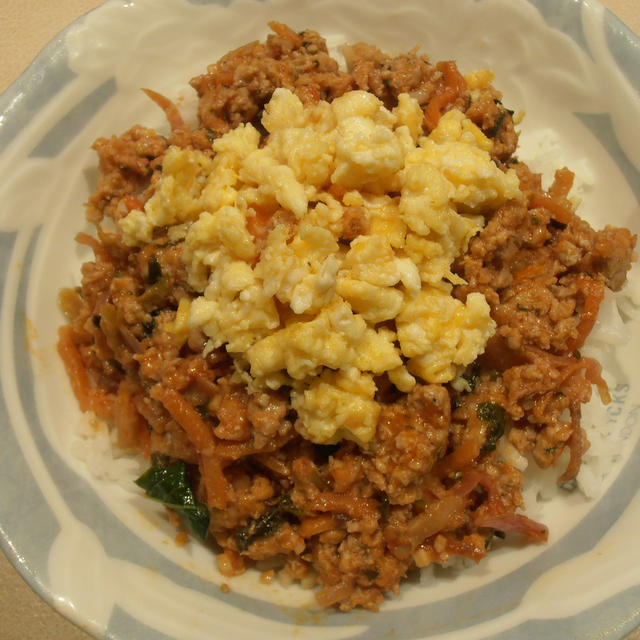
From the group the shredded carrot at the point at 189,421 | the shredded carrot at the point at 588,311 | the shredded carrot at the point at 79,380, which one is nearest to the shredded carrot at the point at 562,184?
the shredded carrot at the point at 588,311

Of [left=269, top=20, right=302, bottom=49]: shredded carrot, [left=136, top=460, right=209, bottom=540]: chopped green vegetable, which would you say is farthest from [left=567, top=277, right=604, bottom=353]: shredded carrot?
[left=269, top=20, right=302, bottom=49]: shredded carrot

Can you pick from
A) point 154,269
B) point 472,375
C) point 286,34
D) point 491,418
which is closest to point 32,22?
point 286,34

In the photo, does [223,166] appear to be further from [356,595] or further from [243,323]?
[356,595]

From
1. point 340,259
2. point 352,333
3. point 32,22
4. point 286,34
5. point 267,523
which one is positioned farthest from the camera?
point 32,22

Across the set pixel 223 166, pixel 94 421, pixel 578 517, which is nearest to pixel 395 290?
pixel 223 166

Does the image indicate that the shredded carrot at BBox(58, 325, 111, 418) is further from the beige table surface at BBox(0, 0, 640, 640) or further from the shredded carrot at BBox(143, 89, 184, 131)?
the beige table surface at BBox(0, 0, 640, 640)

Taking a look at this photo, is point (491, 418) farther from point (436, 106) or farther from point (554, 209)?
point (436, 106)

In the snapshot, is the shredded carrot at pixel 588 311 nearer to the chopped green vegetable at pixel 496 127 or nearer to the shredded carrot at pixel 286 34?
the chopped green vegetable at pixel 496 127
